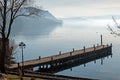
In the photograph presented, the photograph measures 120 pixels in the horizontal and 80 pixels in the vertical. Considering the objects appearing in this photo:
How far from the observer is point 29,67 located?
3039 inches

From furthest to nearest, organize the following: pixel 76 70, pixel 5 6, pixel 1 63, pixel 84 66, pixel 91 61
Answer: pixel 91 61 < pixel 84 66 < pixel 76 70 < pixel 1 63 < pixel 5 6

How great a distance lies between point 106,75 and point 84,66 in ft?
67.9

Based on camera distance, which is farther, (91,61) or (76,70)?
(91,61)

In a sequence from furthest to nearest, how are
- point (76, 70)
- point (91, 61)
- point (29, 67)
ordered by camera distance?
point (91, 61) → point (76, 70) → point (29, 67)

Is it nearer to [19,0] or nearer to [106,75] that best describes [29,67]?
[106,75]

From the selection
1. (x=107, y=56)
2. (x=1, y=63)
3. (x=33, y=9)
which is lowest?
(x=107, y=56)

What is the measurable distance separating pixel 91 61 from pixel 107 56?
16.9 metres

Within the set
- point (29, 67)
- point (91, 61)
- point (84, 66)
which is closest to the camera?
point (29, 67)

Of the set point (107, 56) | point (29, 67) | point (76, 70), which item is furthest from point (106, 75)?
point (107, 56)

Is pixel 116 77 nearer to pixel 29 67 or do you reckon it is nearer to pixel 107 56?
pixel 29 67

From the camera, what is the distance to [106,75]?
84312 mm

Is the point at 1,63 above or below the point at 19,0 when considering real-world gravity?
below

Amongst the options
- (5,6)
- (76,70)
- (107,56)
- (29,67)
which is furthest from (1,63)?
(107,56)

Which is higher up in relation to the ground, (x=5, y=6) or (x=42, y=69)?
(x=5, y=6)
